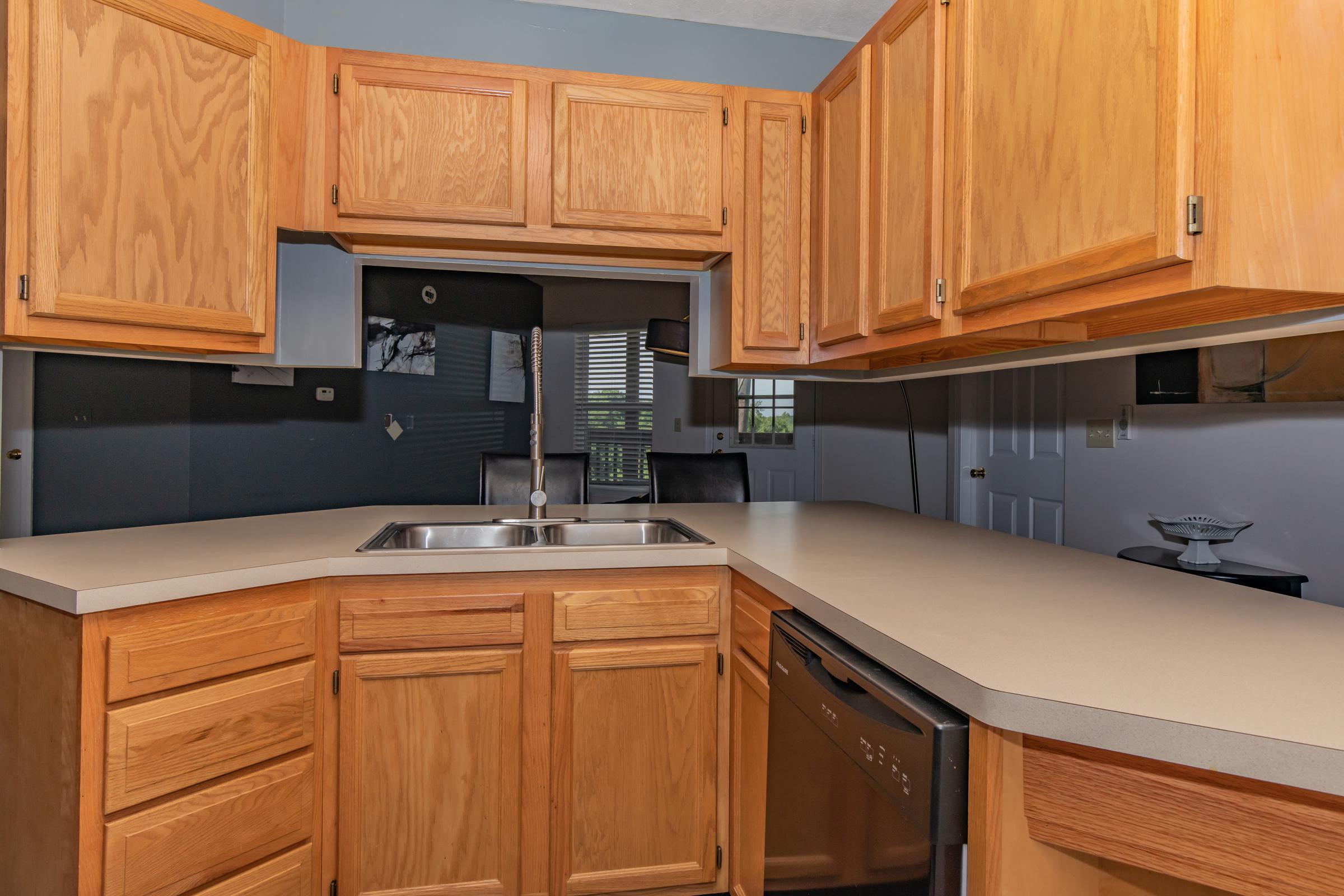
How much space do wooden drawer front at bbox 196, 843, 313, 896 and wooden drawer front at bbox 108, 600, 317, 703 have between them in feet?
1.33

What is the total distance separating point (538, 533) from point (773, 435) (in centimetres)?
369

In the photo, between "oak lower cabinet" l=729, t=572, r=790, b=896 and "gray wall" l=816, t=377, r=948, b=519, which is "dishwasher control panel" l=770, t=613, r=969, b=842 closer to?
"oak lower cabinet" l=729, t=572, r=790, b=896

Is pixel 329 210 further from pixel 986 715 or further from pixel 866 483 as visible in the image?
pixel 866 483

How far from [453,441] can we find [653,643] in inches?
120

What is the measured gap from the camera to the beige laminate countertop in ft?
2.67

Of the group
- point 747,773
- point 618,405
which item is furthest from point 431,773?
point 618,405

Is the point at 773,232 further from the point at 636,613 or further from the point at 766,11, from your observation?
the point at 636,613

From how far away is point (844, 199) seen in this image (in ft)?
6.74

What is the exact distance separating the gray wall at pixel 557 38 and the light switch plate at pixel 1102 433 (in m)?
1.84

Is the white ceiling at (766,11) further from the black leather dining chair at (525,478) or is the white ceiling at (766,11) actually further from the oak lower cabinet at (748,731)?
the oak lower cabinet at (748,731)

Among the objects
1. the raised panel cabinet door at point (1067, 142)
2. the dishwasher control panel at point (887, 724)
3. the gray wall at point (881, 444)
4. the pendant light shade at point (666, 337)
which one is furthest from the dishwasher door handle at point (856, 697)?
the gray wall at point (881, 444)

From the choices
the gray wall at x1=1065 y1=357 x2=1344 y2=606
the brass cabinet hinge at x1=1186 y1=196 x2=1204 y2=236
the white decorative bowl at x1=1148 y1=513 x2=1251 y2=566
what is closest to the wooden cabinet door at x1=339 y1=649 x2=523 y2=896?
the brass cabinet hinge at x1=1186 y1=196 x2=1204 y2=236

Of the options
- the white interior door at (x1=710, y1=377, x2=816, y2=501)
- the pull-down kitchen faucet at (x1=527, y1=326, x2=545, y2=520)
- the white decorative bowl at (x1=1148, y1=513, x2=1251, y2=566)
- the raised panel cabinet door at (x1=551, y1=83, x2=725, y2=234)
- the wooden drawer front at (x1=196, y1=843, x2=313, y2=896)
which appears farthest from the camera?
the white interior door at (x1=710, y1=377, x2=816, y2=501)

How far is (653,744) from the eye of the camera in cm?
181
